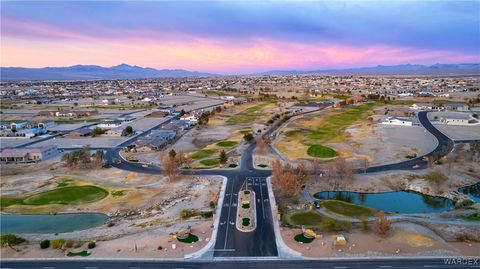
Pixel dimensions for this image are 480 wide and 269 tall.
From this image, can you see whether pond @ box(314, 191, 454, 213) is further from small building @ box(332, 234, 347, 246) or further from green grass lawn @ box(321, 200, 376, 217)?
small building @ box(332, 234, 347, 246)

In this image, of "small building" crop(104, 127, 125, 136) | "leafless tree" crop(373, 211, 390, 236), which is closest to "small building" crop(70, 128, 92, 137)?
"small building" crop(104, 127, 125, 136)

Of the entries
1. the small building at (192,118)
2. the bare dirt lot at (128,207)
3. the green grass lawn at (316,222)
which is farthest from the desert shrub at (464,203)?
the small building at (192,118)

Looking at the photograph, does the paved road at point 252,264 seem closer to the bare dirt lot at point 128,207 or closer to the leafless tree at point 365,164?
the bare dirt lot at point 128,207

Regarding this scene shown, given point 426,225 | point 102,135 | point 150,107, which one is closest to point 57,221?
point 426,225

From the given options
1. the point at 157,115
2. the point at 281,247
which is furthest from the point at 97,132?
the point at 281,247

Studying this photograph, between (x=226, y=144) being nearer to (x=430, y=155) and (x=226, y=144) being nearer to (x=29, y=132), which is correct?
(x=430, y=155)
